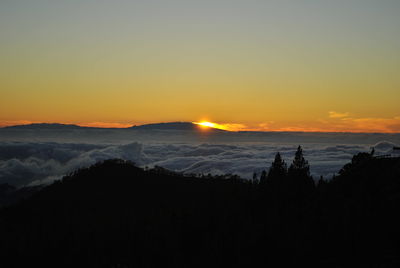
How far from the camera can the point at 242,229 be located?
100938 millimetres

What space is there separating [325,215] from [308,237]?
5.83 m

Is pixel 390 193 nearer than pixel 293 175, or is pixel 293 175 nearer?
pixel 390 193

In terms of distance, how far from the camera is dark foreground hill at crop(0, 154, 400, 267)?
67.9 metres

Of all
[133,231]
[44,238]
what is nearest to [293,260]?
[133,231]

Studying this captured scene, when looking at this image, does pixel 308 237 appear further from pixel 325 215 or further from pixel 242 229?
pixel 242 229

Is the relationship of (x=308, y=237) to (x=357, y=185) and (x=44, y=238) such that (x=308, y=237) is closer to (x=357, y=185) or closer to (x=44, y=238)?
(x=357, y=185)

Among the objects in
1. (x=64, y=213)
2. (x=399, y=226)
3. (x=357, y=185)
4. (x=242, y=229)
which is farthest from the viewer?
(x=64, y=213)

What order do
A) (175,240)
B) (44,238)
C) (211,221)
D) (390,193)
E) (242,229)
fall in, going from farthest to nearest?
1. (44,238)
2. (211,221)
3. (175,240)
4. (242,229)
5. (390,193)

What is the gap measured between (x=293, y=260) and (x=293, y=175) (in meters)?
24.5

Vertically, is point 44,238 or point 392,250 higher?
point 392,250

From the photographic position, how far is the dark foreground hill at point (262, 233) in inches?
2675

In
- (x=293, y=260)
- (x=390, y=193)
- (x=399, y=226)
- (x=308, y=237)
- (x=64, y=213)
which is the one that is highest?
(x=390, y=193)

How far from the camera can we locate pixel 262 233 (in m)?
95.1

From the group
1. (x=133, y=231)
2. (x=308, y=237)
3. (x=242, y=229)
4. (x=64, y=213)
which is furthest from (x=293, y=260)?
(x=64, y=213)
